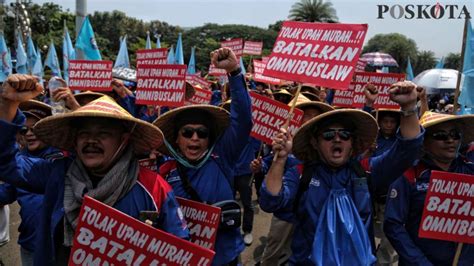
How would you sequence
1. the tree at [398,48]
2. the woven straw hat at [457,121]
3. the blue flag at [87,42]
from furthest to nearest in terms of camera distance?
the tree at [398,48] < the blue flag at [87,42] < the woven straw hat at [457,121]

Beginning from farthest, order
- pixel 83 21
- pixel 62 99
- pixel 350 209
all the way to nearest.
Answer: pixel 83 21, pixel 62 99, pixel 350 209

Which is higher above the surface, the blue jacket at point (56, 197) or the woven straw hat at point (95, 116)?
the woven straw hat at point (95, 116)

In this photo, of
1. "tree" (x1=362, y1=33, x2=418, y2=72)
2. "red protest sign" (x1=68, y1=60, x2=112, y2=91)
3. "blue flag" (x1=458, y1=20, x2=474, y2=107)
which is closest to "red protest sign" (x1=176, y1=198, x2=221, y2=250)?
"red protest sign" (x1=68, y1=60, x2=112, y2=91)

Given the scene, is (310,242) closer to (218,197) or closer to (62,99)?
(218,197)

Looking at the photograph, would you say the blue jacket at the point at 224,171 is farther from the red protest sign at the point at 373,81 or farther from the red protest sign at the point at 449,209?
the red protest sign at the point at 373,81

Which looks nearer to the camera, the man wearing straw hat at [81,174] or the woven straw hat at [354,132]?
the man wearing straw hat at [81,174]

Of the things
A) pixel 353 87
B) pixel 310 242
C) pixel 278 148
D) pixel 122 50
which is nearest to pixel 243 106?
pixel 278 148

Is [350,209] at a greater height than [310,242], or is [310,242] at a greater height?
[350,209]

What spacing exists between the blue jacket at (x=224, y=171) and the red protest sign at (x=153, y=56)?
4070 millimetres

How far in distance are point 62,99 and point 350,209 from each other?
1.74 m

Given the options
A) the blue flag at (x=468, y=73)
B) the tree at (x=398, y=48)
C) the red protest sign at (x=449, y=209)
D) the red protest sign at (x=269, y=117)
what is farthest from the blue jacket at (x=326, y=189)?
the tree at (x=398, y=48)

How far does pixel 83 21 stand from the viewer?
9.00m

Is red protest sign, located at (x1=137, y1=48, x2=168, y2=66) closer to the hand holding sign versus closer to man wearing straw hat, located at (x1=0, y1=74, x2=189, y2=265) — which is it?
the hand holding sign

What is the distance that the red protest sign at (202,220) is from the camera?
272 cm
